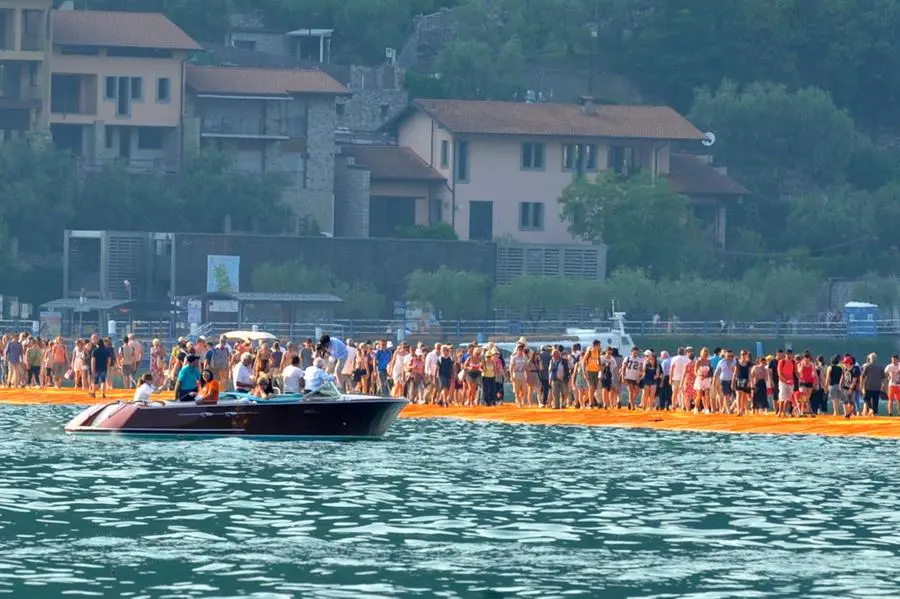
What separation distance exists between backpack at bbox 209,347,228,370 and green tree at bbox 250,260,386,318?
36.0 m

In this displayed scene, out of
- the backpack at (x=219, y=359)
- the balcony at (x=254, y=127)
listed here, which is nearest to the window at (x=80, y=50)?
the balcony at (x=254, y=127)

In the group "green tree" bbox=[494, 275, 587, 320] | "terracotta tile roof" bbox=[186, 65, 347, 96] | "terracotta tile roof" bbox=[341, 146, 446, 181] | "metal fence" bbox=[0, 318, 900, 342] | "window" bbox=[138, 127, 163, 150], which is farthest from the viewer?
"terracotta tile roof" bbox=[341, 146, 446, 181]

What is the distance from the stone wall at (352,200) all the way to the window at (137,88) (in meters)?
9.93

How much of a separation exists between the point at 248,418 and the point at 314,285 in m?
52.9

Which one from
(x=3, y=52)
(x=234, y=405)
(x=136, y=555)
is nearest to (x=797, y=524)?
(x=136, y=555)

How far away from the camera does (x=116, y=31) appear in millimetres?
105062

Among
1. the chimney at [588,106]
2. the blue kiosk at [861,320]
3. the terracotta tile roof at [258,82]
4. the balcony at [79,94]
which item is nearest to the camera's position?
the blue kiosk at [861,320]

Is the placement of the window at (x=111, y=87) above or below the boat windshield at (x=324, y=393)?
above

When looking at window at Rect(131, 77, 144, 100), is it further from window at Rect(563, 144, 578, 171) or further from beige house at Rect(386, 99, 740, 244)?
window at Rect(563, 144, 578, 171)

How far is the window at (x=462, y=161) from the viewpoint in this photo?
10762cm

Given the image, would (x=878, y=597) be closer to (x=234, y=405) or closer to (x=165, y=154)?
(x=234, y=405)

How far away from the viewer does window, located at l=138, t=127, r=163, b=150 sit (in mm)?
106125

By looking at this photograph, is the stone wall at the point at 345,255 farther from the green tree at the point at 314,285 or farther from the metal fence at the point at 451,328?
the metal fence at the point at 451,328

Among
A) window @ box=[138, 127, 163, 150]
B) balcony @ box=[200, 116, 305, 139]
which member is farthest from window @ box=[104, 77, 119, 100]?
balcony @ box=[200, 116, 305, 139]
